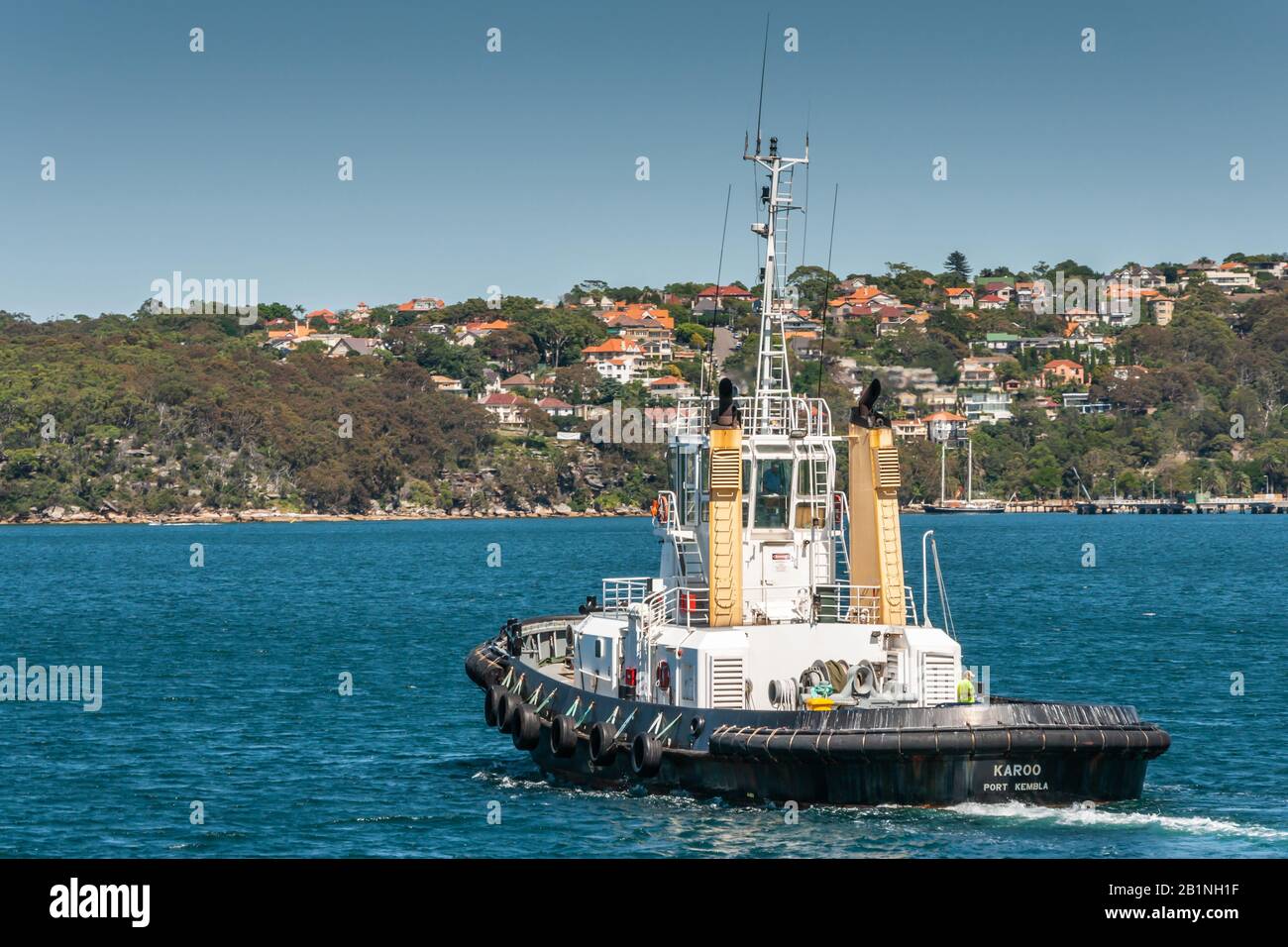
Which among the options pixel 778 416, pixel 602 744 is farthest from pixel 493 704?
pixel 778 416

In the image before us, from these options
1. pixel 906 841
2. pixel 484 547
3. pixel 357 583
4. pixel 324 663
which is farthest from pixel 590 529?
pixel 906 841

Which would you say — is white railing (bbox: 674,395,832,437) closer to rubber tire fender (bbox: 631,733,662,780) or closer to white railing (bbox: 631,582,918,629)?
white railing (bbox: 631,582,918,629)

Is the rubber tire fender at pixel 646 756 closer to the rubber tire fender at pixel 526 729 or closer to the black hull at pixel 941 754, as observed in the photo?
the black hull at pixel 941 754

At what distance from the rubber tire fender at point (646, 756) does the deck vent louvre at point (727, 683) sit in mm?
1104

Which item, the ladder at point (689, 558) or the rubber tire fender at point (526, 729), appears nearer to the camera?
the ladder at point (689, 558)

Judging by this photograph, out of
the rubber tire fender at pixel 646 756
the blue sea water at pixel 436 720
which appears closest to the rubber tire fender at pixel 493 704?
the blue sea water at pixel 436 720

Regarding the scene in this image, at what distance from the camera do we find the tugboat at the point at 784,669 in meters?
23.5

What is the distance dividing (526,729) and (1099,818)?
419 inches

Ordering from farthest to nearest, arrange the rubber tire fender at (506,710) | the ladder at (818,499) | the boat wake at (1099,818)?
the rubber tire fender at (506,710)
the ladder at (818,499)
the boat wake at (1099,818)

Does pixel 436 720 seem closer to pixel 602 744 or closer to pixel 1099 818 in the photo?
pixel 602 744

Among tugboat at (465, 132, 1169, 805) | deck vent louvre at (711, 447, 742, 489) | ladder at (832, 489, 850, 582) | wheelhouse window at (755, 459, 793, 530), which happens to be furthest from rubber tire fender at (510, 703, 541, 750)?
deck vent louvre at (711, 447, 742, 489)

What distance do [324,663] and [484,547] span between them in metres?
81.1

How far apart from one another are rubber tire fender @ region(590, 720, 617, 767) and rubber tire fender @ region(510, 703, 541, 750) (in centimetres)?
245

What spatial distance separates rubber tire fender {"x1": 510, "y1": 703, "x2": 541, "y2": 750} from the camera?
30.1 meters
